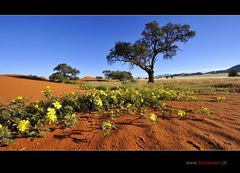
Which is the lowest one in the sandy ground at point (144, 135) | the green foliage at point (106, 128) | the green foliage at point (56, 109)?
the sandy ground at point (144, 135)

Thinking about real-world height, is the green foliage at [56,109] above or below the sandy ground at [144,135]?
above

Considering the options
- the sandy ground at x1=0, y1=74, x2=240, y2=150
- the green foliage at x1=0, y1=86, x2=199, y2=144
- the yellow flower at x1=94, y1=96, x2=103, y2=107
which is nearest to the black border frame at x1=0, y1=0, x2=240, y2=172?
the sandy ground at x1=0, y1=74, x2=240, y2=150

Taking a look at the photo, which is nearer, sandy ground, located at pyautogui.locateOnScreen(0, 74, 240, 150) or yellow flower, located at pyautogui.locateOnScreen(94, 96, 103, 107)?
sandy ground, located at pyautogui.locateOnScreen(0, 74, 240, 150)

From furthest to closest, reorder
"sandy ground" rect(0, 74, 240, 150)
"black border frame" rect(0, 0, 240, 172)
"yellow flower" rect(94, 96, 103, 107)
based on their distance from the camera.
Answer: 1. "yellow flower" rect(94, 96, 103, 107)
2. "sandy ground" rect(0, 74, 240, 150)
3. "black border frame" rect(0, 0, 240, 172)

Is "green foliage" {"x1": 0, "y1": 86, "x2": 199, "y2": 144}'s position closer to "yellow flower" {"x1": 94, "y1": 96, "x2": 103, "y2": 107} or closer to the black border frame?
"yellow flower" {"x1": 94, "y1": 96, "x2": 103, "y2": 107}
